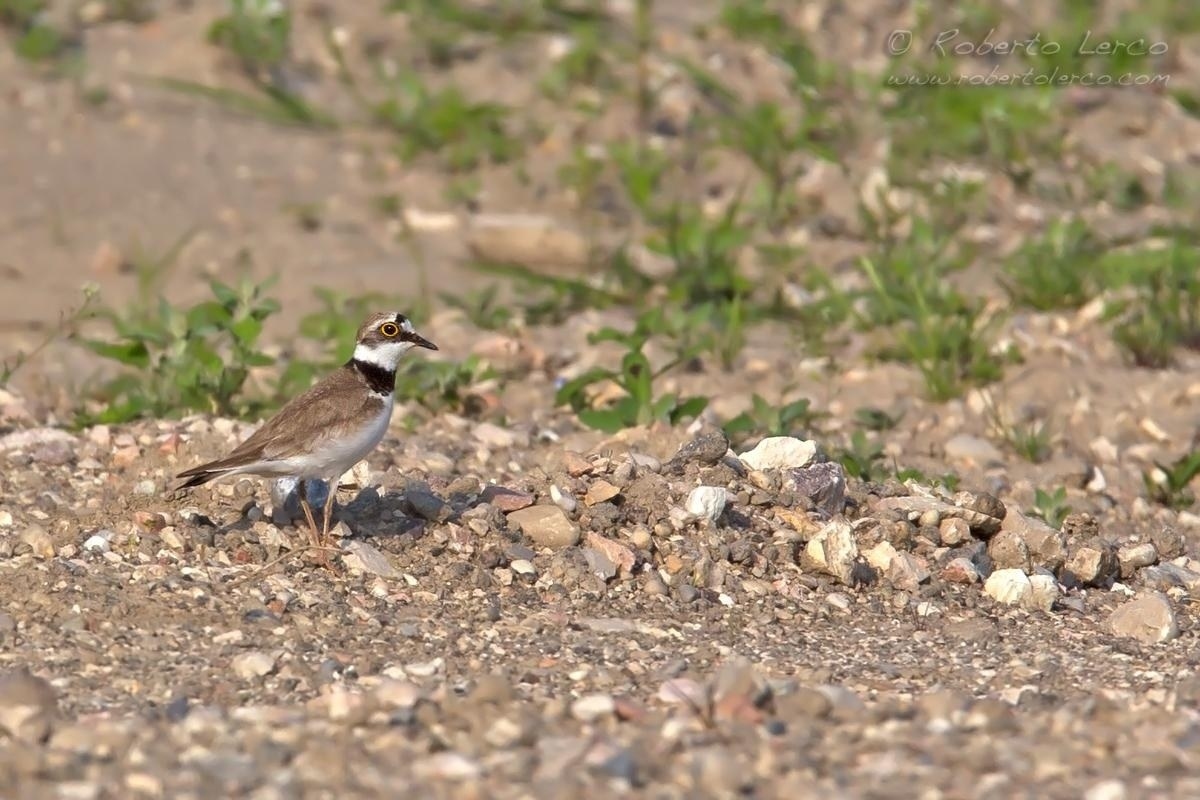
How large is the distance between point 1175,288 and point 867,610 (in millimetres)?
3546

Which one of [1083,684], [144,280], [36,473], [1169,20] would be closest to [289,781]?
[1083,684]

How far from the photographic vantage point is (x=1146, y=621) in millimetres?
5375

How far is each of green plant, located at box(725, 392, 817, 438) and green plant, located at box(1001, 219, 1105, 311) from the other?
206 cm

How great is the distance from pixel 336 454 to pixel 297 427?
15cm

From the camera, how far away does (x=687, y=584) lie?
5.52 m

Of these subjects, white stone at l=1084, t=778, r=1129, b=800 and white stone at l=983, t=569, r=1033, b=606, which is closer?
white stone at l=1084, t=778, r=1129, b=800

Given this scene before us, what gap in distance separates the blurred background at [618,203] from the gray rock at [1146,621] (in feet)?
5.61

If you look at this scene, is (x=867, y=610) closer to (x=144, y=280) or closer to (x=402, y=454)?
(x=402, y=454)

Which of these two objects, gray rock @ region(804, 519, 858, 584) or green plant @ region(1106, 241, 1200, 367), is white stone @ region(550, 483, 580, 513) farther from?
green plant @ region(1106, 241, 1200, 367)

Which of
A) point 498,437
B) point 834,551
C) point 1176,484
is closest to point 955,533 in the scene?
point 834,551

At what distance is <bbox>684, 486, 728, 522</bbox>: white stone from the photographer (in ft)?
18.9

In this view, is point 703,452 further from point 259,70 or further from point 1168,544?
point 259,70

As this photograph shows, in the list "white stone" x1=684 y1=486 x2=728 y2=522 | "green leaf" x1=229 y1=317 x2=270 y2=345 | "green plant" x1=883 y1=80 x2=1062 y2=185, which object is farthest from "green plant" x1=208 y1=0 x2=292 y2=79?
"white stone" x1=684 y1=486 x2=728 y2=522

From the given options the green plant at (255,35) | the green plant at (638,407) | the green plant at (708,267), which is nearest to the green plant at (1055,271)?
the green plant at (708,267)
